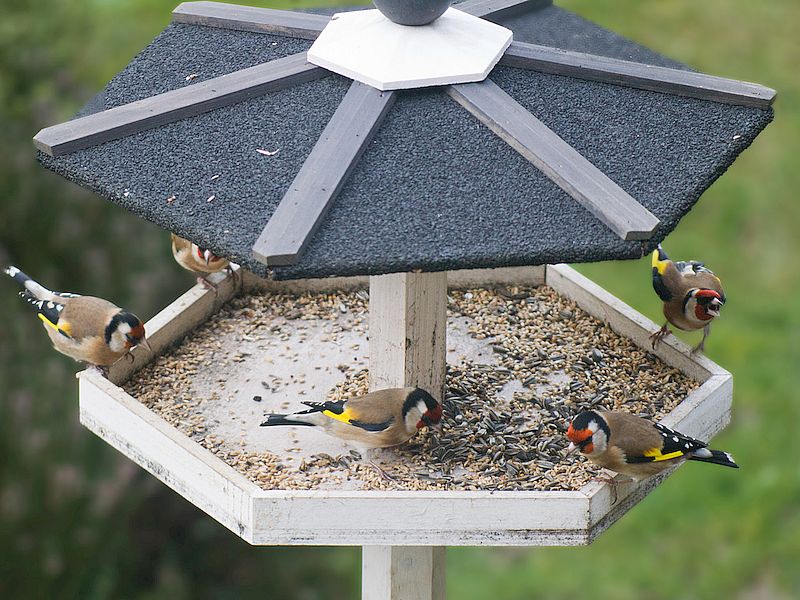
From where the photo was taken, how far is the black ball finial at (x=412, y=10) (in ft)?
8.20

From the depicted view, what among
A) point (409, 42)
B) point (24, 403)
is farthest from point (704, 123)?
point (24, 403)

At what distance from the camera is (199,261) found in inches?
131

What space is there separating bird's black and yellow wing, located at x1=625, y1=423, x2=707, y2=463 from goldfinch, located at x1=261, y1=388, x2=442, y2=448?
45 cm

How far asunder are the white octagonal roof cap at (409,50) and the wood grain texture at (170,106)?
0.07m

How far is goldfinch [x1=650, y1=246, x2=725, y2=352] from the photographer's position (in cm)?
312

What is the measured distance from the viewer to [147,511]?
4.54m

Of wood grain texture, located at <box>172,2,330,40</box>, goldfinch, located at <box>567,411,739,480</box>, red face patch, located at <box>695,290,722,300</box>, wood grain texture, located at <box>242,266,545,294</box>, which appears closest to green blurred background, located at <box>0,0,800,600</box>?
wood grain texture, located at <box>242,266,545,294</box>

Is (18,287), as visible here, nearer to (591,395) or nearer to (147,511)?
(147,511)

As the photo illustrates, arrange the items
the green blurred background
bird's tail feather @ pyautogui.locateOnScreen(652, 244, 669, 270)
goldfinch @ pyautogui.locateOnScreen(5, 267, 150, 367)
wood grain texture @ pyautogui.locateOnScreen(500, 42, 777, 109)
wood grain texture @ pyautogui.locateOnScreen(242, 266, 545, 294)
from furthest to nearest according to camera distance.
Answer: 1. the green blurred background
2. wood grain texture @ pyautogui.locateOnScreen(242, 266, 545, 294)
3. bird's tail feather @ pyautogui.locateOnScreen(652, 244, 669, 270)
4. goldfinch @ pyautogui.locateOnScreen(5, 267, 150, 367)
5. wood grain texture @ pyautogui.locateOnScreen(500, 42, 777, 109)

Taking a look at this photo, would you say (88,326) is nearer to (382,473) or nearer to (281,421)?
(281,421)

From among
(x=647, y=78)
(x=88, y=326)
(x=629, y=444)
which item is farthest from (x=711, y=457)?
(x=88, y=326)

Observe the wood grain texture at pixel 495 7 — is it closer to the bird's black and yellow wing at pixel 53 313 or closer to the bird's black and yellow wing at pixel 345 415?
the bird's black and yellow wing at pixel 345 415

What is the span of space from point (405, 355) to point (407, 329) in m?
0.06

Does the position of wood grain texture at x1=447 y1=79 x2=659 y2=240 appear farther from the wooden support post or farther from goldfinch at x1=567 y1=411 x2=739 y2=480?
the wooden support post
